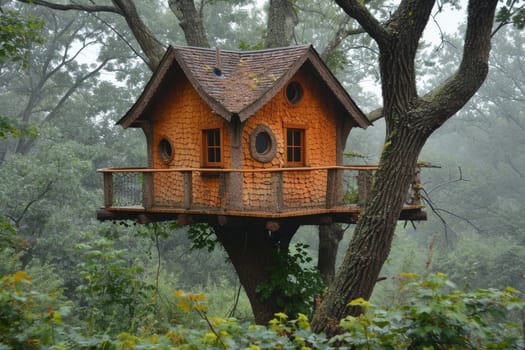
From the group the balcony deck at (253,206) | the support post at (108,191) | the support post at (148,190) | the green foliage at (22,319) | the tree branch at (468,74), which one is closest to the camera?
the green foliage at (22,319)

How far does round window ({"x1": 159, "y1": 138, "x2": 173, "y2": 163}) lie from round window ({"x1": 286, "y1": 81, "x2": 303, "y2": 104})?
269cm

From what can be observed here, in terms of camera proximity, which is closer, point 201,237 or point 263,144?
point 263,144

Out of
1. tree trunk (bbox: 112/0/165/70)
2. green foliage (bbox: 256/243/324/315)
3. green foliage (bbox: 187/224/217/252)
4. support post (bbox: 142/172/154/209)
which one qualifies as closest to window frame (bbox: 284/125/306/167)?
green foliage (bbox: 256/243/324/315)

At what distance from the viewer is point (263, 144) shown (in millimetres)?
9938

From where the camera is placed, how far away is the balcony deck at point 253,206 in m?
8.60

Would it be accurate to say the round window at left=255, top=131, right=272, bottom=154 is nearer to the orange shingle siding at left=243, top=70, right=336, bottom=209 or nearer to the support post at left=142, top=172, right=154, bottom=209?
the orange shingle siding at left=243, top=70, right=336, bottom=209

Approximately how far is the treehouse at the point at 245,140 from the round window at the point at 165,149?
0.02 meters

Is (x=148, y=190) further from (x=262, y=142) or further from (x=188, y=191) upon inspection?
(x=262, y=142)

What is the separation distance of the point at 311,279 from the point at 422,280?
7.82 meters

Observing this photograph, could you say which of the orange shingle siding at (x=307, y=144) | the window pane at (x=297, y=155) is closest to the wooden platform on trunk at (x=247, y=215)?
the orange shingle siding at (x=307, y=144)

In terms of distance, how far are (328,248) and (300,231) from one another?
2039 cm

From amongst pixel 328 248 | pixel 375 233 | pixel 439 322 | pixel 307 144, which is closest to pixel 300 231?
pixel 328 248

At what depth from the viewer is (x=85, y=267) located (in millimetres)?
8648

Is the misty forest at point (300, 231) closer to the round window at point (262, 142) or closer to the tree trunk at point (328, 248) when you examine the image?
the tree trunk at point (328, 248)
